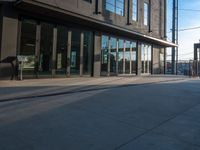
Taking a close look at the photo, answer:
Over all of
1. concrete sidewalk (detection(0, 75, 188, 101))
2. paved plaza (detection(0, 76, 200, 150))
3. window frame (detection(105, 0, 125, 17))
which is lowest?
paved plaza (detection(0, 76, 200, 150))

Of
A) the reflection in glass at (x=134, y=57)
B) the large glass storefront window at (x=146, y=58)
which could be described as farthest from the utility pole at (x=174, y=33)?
the reflection in glass at (x=134, y=57)

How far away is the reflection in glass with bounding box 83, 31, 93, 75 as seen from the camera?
16436mm

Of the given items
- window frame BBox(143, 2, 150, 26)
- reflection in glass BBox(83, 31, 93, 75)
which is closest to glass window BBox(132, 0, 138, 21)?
window frame BBox(143, 2, 150, 26)

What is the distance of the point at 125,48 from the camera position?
20.4m

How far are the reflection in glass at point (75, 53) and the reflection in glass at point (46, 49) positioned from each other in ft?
5.90

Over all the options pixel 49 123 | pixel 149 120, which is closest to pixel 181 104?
pixel 149 120

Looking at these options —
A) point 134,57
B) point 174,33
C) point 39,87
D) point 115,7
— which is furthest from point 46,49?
point 174,33

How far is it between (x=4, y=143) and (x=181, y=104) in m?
5.76

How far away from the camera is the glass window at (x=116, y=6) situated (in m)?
18.1

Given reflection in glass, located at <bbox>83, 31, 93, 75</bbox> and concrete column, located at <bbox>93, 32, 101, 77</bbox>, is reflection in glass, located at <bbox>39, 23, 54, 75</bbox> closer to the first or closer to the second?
reflection in glass, located at <bbox>83, 31, 93, 75</bbox>

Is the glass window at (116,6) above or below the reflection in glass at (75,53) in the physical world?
above

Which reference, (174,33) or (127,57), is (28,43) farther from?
(174,33)

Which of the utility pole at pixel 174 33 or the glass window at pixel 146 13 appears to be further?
the utility pole at pixel 174 33

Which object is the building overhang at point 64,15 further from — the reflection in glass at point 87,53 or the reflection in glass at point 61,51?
the reflection in glass at point 61,51
